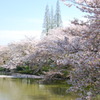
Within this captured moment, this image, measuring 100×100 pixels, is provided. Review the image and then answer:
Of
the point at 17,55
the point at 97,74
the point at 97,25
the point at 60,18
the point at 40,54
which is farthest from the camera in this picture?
the point at 60,18

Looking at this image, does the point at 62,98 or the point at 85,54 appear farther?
the point at 62,98

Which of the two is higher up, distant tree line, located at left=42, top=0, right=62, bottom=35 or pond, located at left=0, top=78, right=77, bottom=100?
distant tree line, located at left=42, top=0, right=62, bottom=35

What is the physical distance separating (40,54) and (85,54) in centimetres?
Result: 701

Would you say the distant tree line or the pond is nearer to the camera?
the pond

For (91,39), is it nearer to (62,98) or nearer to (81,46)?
(81,46)

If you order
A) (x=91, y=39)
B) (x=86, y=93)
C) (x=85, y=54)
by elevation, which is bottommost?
(x=86, y=93)

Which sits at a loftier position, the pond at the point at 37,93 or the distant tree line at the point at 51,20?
the distant tree line at the point at 51,20

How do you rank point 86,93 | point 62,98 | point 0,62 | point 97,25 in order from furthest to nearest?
point 0,62 < point 62,98 < point 86,93 < point 97,25

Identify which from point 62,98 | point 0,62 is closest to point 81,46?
point 62,98

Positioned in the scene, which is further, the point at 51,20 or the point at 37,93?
the point at 51,20

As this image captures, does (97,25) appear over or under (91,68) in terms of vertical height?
over

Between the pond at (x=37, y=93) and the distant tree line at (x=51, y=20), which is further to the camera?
the distant tree line at (x=51, y=20)

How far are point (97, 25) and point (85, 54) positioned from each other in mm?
585

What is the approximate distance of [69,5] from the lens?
3.59 metres
